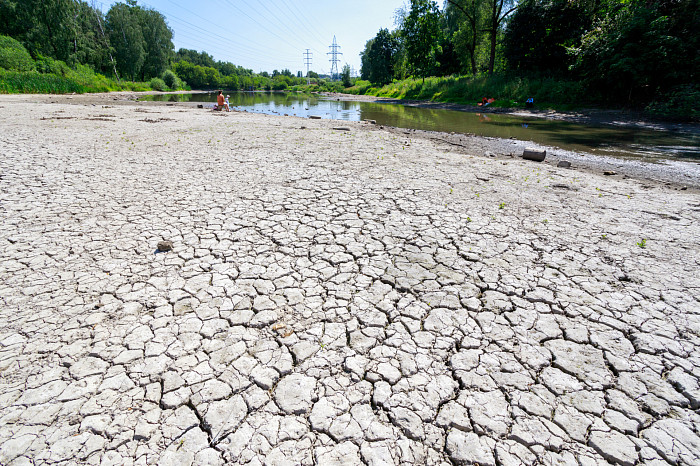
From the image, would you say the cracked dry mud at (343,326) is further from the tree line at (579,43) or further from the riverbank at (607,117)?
the tree line at (579,43)

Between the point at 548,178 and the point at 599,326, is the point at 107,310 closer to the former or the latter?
the point at 599,326

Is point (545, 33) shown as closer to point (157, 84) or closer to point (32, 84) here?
point (32, 84)

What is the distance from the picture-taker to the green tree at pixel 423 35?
143 feet

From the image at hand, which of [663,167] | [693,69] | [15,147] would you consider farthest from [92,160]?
[693,69]

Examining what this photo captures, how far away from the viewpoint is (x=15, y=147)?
29.5 feet

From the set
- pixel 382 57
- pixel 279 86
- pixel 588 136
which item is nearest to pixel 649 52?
pixel 588 136

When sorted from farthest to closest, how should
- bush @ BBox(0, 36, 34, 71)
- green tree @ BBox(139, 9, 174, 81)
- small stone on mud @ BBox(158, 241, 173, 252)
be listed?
green tree @ BBox(139, 9, 174, 81) → bush @ BBox(0, 36, 34, 71) → small stone on mud @ BBox(158, 241, 173, 252)

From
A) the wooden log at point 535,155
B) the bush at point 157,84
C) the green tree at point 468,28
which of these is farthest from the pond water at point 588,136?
the bush at point 157,84

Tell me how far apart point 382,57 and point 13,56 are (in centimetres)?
5768

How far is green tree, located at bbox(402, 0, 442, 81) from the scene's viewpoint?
43.5m

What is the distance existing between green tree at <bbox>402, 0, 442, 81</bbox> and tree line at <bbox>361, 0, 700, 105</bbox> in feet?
0.38

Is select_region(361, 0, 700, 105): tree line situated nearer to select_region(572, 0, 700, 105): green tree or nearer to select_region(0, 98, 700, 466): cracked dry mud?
select_region(572, 0, 700, 105): green tree

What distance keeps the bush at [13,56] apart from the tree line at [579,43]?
4586 cm

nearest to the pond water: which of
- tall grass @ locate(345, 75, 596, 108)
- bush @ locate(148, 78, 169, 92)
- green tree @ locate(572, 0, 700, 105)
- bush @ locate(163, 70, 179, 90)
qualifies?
green tree @ locate(572, 0, 700, 105)
